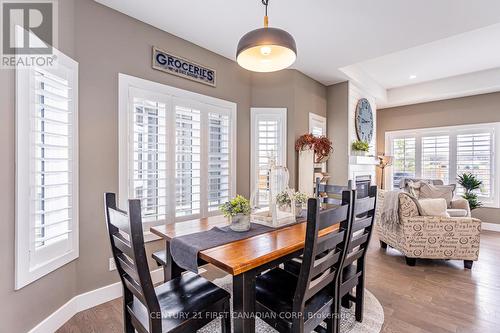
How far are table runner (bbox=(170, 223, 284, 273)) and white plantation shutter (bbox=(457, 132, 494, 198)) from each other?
5524 millimetres

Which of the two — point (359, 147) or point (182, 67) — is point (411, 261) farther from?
point (182, 67)

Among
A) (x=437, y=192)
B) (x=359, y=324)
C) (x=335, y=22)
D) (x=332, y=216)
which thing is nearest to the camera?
(x=332, y=216)

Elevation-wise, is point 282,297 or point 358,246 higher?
point 358,246

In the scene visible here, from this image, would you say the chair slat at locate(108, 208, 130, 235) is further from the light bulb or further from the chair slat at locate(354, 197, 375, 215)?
the light bulb

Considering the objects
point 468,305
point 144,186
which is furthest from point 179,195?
point 468,305

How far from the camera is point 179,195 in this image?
9.61 ft

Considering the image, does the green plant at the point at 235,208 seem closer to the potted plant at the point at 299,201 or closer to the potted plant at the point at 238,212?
the potted plant at the point at 238,212

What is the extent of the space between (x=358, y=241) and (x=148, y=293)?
1.38 metres

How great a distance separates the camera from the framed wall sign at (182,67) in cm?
279

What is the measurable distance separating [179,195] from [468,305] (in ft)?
10.3

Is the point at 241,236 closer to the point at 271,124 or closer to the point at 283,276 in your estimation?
the point at 283,276

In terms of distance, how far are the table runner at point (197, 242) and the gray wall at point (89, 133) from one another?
3.68 ft

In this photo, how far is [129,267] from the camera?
125cm

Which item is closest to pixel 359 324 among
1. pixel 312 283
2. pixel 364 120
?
pixel 312 283
